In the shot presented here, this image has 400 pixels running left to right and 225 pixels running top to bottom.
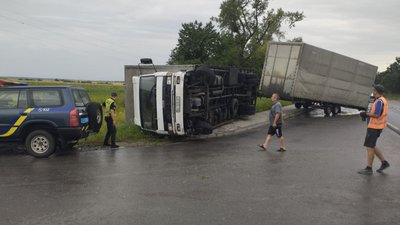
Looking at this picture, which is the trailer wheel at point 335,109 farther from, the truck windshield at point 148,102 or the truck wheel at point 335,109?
the truck windshield at point 148,102

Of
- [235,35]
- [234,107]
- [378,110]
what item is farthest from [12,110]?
[235,35]

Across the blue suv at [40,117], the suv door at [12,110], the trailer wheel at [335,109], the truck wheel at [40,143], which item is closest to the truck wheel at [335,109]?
the trailer wheel at [335,109]

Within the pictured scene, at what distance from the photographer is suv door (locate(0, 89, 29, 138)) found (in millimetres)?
9805

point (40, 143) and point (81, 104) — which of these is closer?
point (40, 143)

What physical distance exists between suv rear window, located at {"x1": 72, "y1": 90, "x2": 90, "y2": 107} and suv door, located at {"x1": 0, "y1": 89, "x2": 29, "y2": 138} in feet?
3.57

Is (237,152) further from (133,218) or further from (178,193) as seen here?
(133,218)

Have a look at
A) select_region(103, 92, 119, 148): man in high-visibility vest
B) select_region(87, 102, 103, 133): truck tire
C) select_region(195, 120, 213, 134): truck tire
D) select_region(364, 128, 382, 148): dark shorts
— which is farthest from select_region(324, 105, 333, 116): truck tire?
select_region(87, 102, 103, 133): truck tire

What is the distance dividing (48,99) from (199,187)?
5.13m

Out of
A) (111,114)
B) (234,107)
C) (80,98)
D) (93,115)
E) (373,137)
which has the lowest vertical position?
(234,107)

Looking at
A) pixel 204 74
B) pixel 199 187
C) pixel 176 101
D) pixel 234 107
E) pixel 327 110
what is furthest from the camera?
pixel 327 110

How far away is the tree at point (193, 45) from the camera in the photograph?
43188 millimetres

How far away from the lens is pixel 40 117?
9758mm

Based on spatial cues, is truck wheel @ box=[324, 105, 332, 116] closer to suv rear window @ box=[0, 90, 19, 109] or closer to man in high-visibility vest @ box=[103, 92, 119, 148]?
man in high-visibility vest @ box=[103, 92, 119, 148]

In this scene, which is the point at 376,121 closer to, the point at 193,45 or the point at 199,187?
the point at 199,187
